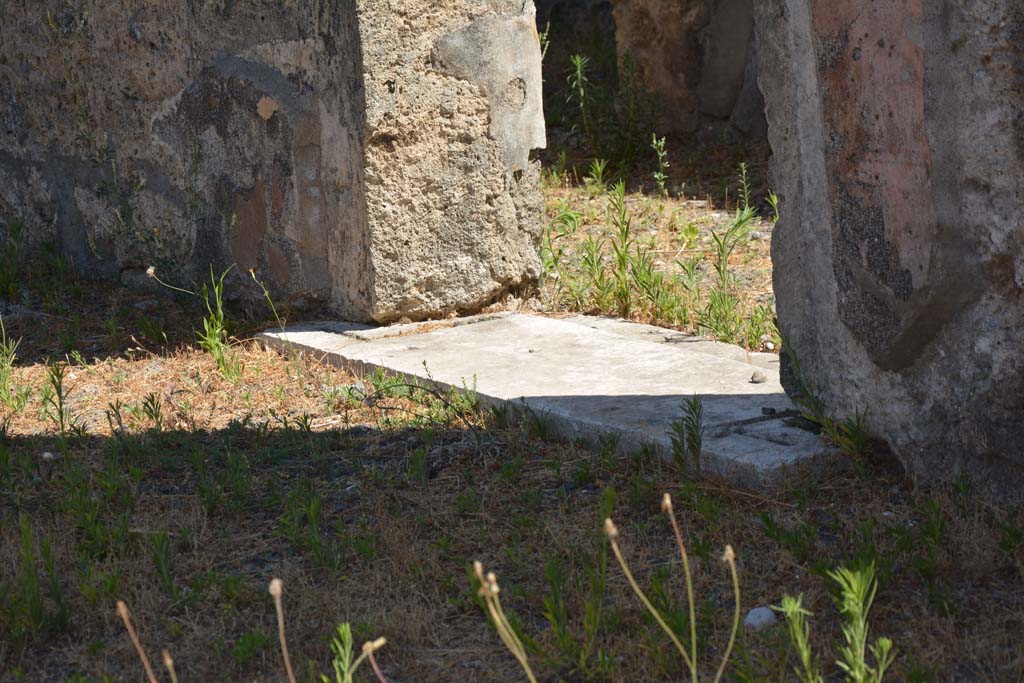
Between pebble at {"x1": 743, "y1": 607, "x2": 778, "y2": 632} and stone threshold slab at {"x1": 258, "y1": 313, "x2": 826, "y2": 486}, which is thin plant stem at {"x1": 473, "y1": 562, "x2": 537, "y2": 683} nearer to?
pebble at {"x1": 743, "y1": 607, "x2": 778, "y2": 632}

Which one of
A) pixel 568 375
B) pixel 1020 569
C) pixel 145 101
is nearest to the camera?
pixel 1020 569

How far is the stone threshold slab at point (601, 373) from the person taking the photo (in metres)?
2.88

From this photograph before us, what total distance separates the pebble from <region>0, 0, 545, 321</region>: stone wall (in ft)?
7.38

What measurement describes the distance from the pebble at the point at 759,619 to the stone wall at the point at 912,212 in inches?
23.9

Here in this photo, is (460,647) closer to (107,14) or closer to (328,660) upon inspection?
(328,660)

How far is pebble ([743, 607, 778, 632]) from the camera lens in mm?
2076

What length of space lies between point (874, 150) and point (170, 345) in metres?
2.62

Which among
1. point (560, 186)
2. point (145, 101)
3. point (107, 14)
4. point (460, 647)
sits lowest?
point (460, 647)

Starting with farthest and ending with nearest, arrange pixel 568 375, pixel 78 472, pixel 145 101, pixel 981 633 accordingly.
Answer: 1. pixel 145 101
2. pixel 568 375
3. pixel 78 472
4. pixel 981 633

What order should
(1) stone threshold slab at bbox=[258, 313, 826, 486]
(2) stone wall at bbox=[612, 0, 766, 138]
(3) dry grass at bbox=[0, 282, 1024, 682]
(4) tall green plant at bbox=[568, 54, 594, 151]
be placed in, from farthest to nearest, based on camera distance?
(2) stone wall at bbox=[612, 0, 766, 138] < (4) tall green plant at bbox=[568, 54, 594, 151] < (1) stone threshold slab at bbox=[258, 313, 826, 486] < (3) dry grass at bbox=[0, 282, 1024, 682]

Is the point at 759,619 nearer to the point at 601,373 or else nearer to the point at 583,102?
the point at 601,373

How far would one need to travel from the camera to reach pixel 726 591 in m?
2.24

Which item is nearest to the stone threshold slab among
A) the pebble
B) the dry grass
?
the dry grass

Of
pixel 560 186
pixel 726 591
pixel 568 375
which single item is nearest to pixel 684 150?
pixel 560 186
